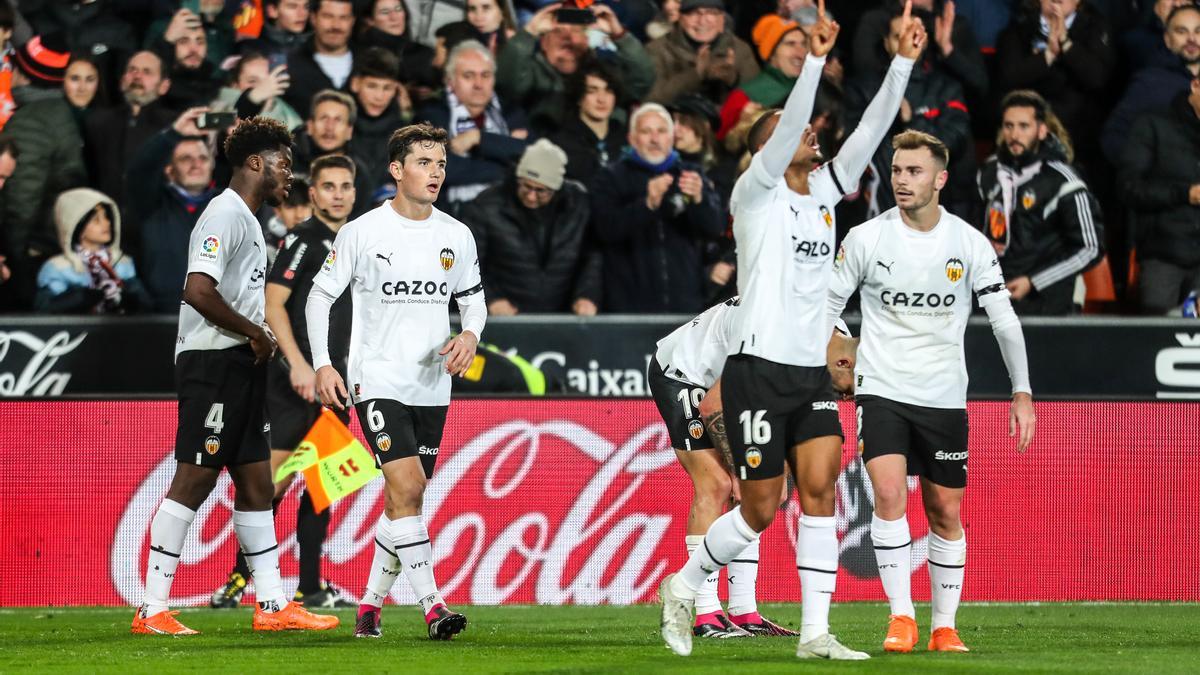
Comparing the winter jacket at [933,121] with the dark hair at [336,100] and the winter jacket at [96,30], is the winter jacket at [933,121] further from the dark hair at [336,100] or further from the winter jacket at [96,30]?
the winter jacket at [96,30]

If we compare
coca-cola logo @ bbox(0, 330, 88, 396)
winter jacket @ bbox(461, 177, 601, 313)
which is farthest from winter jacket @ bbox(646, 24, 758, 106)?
coca-cola logo @ bbox(0, 330, 88, 396)

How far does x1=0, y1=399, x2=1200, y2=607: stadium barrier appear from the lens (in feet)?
36.8

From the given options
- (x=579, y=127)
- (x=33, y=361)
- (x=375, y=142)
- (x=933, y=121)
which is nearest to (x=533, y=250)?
(x=579, y=127)

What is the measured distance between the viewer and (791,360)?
724cm

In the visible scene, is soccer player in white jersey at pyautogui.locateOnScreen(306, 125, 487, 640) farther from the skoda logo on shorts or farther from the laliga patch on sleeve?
the skoda logo on shorts

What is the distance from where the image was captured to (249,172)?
9062mm

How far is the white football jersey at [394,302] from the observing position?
8336 mm

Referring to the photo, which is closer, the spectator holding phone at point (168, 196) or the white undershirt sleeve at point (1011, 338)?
the white undershirt sleeve at point (1011, 338)

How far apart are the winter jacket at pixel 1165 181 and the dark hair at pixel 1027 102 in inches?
34.4

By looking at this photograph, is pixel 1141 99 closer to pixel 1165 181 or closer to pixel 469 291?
pixel 1165 181

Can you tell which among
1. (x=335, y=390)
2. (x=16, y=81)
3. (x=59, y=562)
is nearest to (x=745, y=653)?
(x=335, y=390)

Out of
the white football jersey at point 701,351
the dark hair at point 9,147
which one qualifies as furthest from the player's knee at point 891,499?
the dark hair at point 9,147

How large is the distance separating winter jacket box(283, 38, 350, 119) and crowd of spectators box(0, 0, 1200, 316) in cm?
2

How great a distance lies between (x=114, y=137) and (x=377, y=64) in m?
2.02
